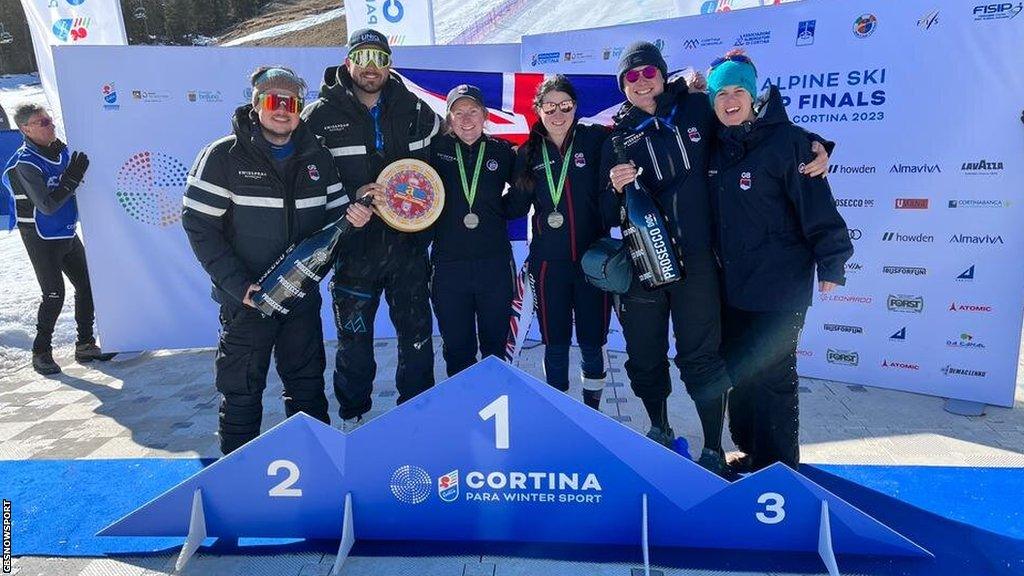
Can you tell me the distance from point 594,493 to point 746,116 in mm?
1699

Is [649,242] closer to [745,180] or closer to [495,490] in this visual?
[745,180]

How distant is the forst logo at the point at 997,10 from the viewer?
3492 mm

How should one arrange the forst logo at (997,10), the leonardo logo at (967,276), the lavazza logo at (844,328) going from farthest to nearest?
the lavazza logo at (844,328)
the leonardo logo at (967,276)
the forst logo at (997,10)

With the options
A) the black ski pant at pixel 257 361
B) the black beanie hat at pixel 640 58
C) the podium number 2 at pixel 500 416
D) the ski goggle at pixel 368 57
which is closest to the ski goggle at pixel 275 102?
the ski goggle at pixel 368 57

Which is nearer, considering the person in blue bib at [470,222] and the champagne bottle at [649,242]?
the champagne bottle at [649,242]

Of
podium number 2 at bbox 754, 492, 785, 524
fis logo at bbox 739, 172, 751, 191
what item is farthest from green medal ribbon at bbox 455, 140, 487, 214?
podium number 2 at bbox 754, 492, 785, 524

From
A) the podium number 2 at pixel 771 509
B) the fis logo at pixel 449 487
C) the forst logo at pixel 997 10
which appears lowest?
the podium number 2 at pixel 771 509

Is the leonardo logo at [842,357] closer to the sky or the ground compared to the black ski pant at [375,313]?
closer to the ground

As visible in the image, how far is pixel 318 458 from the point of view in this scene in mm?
2404

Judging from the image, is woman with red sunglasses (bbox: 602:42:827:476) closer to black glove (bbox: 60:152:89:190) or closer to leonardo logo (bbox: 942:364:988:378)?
leonardo logo (bbox: 942:364:988:378)

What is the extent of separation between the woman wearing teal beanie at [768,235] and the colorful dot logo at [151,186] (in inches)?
169

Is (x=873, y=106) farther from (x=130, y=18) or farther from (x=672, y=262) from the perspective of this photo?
(x=130, y=18)

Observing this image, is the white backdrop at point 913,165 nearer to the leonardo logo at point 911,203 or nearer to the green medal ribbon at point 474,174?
the leonardo logo at point 911,203

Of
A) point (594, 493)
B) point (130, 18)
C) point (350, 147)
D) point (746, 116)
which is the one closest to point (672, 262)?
point (746, 116)
